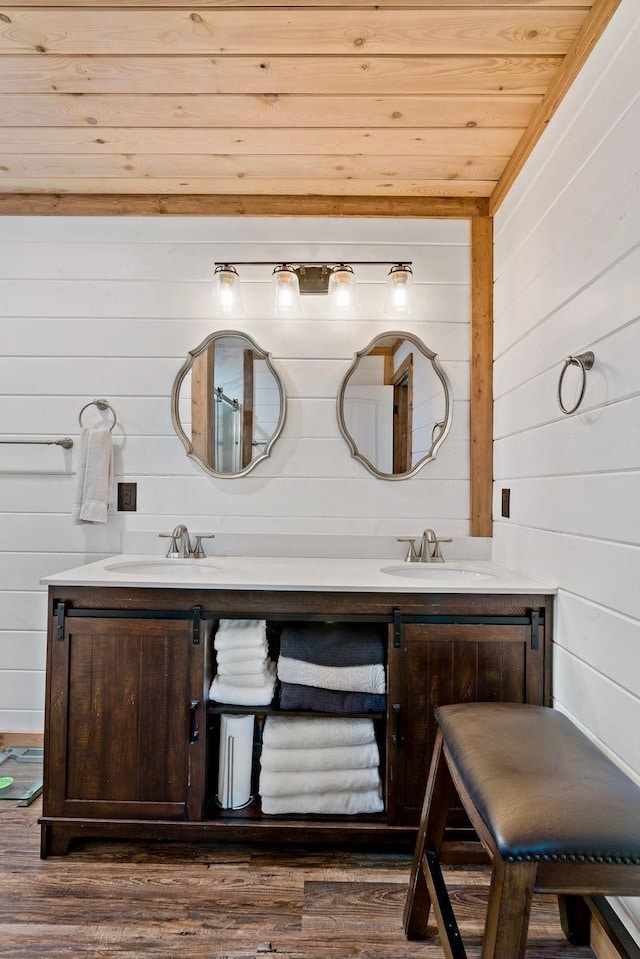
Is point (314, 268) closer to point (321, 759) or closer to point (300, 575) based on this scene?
point (300, 575)

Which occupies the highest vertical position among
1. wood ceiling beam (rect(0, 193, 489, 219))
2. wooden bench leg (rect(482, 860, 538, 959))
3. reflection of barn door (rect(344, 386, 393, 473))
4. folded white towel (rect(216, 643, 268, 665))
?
wood ceiling beam (rect(0, 193, 489, 219))

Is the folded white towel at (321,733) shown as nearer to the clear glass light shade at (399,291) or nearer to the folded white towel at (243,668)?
the folded white towel at (243,668)

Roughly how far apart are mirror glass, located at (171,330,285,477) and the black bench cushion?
1282mm

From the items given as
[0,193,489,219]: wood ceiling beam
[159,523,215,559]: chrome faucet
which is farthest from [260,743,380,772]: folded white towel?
[0,193,489,219]: wood ceiling beam

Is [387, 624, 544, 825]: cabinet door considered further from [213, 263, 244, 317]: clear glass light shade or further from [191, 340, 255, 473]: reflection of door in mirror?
[213, 263, 244, 317]: clear glass light shade

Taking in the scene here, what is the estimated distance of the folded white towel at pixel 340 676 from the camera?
1590 mm

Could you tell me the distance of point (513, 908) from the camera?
2.79 ft

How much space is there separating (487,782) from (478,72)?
1814 millimetres

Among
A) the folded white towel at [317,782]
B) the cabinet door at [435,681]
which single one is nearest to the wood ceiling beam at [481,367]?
the cabinet door at [435,681]

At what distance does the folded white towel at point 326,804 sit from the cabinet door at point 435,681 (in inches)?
2.9

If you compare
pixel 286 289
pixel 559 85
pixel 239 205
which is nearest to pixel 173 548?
pixel 286 289

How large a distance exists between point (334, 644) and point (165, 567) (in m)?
0.76

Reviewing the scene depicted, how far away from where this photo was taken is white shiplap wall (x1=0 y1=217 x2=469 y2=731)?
2.17m

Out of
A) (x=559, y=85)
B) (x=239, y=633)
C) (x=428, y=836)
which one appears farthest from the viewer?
(x=239, y=633)
